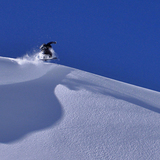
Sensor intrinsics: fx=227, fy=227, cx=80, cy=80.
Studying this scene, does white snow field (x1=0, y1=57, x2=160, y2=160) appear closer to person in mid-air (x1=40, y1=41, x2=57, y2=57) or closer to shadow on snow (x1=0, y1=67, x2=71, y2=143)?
shadow on snow (x1=0, y1=67, x2=71, y2=143)

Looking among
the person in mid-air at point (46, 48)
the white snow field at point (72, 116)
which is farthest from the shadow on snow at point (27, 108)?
the person in mid-air at point (46, 48)

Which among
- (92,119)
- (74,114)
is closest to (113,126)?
(92,119)

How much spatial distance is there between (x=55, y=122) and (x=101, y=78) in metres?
1.21

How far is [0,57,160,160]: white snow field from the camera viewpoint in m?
1.65

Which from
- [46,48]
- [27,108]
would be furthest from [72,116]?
[46,48]

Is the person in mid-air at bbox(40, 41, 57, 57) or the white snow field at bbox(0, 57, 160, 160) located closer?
the white snow field at bbox(0, 57, 160, 160)

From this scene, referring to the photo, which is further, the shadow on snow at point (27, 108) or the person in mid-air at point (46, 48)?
the person in mid-air at point (46, 48)

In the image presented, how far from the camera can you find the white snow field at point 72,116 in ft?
5.42

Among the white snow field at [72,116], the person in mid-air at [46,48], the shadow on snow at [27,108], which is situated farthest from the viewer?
the person in mid-air at [46,48]

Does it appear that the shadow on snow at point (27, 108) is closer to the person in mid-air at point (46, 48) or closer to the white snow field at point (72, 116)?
the white snow field at point (72, 116)

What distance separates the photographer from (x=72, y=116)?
203 centimetres

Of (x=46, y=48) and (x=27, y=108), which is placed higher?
(x=46, y=48)

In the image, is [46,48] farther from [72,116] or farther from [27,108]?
[72,116]

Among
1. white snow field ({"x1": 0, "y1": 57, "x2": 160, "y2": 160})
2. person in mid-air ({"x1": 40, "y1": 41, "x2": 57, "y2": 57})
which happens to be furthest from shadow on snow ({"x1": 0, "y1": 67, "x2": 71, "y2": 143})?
person in mid-air ({"x1": 40, "y1": 41, "x2": 57, "y2": 57})
